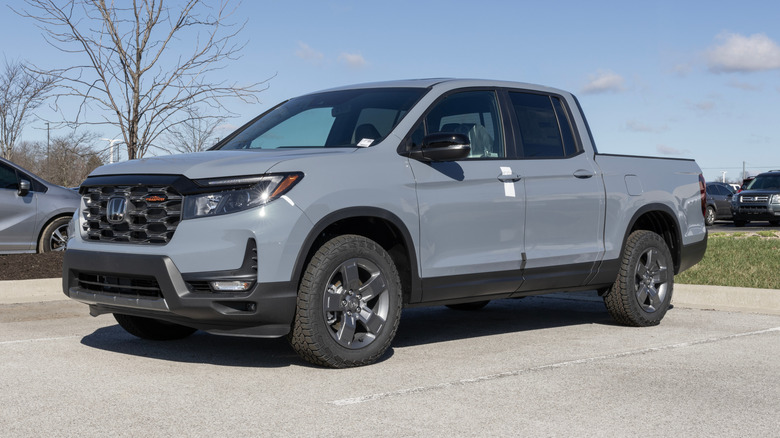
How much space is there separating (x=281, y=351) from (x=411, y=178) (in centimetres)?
163

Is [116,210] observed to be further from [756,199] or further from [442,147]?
[756,199]

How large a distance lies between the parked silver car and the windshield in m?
25.8

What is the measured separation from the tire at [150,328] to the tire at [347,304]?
1.65 m

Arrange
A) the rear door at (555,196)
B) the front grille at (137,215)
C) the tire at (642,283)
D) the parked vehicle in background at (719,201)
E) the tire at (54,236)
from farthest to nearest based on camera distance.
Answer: the parked vehicle in background at (719,201) → the tire at (54,236) → the tire at (642,283) → the rear door at (555,196) → the front grille at (137,215)

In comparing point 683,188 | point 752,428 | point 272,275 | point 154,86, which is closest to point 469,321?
point 683,188

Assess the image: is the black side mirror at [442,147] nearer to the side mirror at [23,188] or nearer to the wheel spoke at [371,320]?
the wheel spoke at [371,320]

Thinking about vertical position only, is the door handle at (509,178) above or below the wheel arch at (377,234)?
above

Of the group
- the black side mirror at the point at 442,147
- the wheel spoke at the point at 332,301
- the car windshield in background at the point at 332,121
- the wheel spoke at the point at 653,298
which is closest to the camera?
the wheel spoke at the point at 332,301

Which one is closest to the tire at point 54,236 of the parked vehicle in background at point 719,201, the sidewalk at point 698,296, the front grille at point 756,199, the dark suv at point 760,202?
the sidewalk at point 698,296

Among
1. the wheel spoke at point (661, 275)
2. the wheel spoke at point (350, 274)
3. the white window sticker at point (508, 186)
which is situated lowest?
the wheel spoke at point (661, 275)

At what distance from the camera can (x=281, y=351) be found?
6.91 m

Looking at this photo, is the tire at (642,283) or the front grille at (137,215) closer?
the front grille at (137,215)

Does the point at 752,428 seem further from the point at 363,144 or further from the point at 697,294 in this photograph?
the point at 697,294

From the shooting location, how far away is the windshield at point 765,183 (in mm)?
32250
